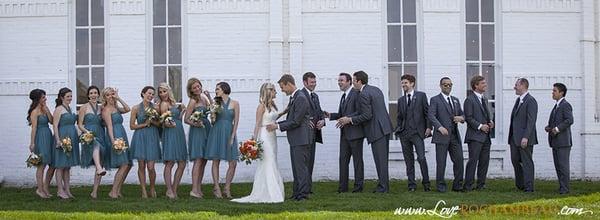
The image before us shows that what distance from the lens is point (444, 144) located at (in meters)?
15.9

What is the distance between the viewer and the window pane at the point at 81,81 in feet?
60.9

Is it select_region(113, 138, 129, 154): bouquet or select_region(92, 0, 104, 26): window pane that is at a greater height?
select_region(92, 0, 104, 26): window pane

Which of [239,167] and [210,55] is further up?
[210,55]

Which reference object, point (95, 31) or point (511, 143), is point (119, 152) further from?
point (511, 143)

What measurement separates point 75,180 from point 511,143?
796 cm

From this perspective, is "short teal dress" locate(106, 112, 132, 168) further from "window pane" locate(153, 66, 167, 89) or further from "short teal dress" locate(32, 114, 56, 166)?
"window pane" locate(153, 66, 167, 89)

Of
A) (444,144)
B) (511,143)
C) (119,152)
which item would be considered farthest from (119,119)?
(511,143)

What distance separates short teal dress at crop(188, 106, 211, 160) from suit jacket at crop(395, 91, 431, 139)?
3157mm

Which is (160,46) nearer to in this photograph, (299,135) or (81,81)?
(81,81)

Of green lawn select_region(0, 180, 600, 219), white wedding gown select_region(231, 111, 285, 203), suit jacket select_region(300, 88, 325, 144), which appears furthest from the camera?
suit jacket select_region(300, 88, 325, 144)

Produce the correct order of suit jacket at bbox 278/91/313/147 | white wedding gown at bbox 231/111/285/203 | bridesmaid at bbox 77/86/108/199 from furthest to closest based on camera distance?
bridesmaid at bbox 77/86/108/199
white wedding gown at bbox 231/111/285/203
suit jacket at bbox 278/91/313/147

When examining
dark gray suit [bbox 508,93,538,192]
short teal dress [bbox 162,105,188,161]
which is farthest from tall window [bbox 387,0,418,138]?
short teal dress [bbox 162,105,188,161]

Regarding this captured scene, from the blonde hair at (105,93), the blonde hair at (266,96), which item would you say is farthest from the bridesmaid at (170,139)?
the blonde hair at (266,96)

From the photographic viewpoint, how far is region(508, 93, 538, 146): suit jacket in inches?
613
